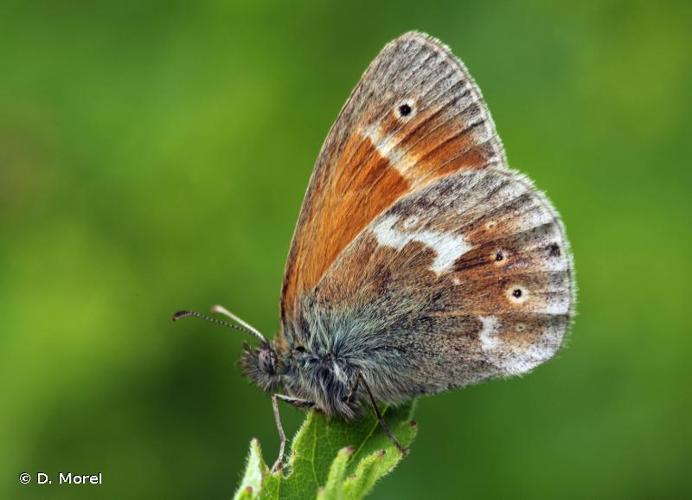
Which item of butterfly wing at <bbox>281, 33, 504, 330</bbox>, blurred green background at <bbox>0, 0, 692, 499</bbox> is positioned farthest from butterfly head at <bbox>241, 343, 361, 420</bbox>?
blurred green background at <bbox>0, 0, 692, 499</bbox>

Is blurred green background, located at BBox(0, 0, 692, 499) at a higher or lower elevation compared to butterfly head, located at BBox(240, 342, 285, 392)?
higher

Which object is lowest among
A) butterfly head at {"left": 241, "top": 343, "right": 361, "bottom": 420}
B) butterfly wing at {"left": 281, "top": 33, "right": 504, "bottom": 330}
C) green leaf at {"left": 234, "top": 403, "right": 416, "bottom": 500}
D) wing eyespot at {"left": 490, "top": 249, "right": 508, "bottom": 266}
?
green leaf at {"left": 234, "top": 403, "right": 416, "bottom": 500}

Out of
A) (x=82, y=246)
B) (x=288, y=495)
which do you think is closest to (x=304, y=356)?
(x=288, y=495)

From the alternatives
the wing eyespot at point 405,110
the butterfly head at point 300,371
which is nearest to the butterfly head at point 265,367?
the butterfly head at point 300,371

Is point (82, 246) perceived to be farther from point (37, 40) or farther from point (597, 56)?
point (597, 56)

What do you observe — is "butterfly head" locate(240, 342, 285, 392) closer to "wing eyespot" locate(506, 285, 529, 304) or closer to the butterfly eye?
"wing eyespot" locate(506, 285, 529, 304)
